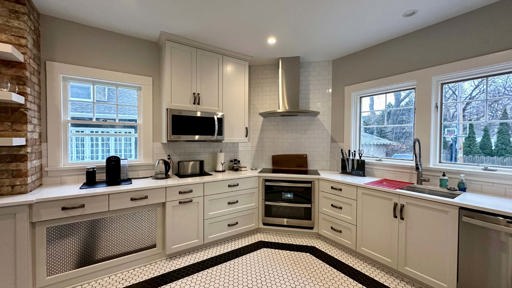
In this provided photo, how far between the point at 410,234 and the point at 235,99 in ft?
8.70

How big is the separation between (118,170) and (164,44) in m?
1.62

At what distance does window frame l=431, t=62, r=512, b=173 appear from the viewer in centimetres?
206

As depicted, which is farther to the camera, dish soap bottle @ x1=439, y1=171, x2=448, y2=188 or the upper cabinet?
the upper cabinet

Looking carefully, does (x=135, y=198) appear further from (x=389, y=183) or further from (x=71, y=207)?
(x=389, y=183)

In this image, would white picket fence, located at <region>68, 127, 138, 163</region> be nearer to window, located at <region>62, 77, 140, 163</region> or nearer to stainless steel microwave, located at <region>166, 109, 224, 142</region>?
window, located at <region>62, 77, 140, 163</region>

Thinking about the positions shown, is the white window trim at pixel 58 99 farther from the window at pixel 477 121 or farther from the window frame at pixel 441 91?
the window at pixel 477 121

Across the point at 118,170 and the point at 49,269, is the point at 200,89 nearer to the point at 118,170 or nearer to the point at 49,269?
the point at 118,170

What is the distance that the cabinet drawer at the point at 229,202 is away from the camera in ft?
8.97

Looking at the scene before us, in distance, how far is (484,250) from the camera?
167cm

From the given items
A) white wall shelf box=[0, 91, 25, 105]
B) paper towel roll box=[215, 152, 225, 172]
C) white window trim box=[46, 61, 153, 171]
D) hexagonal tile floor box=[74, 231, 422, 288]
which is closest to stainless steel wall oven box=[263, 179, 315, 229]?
hexagonal tile floor box=[74, 231, 422, 288]

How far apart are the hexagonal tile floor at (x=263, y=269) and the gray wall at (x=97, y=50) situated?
1.57m

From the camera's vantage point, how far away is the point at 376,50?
116 inches

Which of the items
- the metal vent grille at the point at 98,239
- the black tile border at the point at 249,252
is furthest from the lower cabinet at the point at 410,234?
the metal vent grille at the point at 98,239

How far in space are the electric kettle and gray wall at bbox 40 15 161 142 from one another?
357mm
